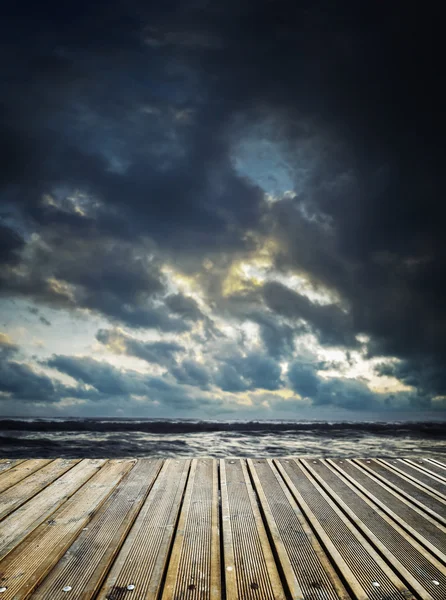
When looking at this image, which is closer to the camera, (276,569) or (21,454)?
(276,569)

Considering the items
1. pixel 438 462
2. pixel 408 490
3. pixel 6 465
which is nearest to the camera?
pixel 408 490

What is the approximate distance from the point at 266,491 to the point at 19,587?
2333mm

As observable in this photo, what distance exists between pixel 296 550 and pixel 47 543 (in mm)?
1713

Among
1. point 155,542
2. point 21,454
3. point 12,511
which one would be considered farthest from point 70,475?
point 21,454

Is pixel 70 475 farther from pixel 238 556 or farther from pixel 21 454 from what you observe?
pixel 21 454

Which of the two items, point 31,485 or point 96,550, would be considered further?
point 31,485

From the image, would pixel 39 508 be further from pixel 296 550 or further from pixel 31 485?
pixel 296 550

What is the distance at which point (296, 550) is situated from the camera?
7.79ft

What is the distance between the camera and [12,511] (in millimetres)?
3031

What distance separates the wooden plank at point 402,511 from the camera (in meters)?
2.64

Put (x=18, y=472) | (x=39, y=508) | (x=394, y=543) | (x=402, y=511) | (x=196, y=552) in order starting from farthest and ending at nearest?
(x=18, y=472), (x=402, y=511), (x=39, y=508), (x=394, y=543), (x=196, y=552)

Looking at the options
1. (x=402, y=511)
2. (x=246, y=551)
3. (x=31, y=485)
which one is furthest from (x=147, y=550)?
(x=402, y=511)

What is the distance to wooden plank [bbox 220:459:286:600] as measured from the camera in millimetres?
1926

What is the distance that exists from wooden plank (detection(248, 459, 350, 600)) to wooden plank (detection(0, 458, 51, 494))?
2.65 metres
